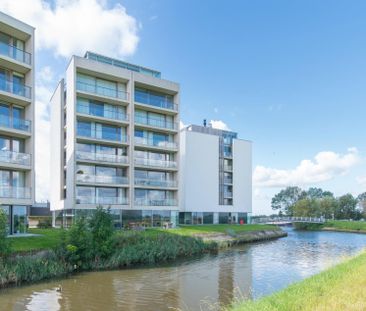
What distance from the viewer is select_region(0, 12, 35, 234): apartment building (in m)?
25.8

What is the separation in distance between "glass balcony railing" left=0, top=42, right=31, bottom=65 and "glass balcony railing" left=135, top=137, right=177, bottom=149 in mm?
15662

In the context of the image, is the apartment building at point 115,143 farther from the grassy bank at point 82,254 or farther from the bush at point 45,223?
the grassy bank at point 82,254

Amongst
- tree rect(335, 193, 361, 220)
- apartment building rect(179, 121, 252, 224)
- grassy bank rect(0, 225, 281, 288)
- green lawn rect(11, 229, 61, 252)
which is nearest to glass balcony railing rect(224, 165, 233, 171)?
apartment building rect(179, 121, 252, 224)

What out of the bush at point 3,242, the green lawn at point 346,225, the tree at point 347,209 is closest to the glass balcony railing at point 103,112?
the bush at point 3,242

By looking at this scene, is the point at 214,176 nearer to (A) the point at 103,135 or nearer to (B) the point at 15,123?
(A) the point at 103,135

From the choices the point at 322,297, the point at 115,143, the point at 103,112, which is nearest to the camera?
the point at 322,297

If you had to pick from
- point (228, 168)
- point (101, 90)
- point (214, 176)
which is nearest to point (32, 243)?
point (101, 90)

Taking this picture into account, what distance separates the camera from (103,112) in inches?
1489

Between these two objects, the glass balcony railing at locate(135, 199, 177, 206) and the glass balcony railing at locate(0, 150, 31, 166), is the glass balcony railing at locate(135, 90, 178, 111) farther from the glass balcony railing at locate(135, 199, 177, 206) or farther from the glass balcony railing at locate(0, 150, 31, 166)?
the glass balcony railing at locate(0, 150, 31, 166)

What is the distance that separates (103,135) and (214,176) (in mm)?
23333

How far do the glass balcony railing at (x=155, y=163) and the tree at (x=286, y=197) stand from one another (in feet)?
290

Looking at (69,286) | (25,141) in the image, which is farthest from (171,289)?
(25,141)

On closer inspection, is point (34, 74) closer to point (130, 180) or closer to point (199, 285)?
point (130, 180)

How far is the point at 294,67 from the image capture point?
1131 inches
